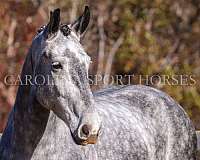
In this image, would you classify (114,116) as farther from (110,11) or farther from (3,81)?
(110,11)

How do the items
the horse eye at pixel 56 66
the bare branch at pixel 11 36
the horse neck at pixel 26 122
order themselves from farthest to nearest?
the bare branch at pixel 11 36 → the horse neck at pixel 26 122 → the horse eye at pixel 56 66

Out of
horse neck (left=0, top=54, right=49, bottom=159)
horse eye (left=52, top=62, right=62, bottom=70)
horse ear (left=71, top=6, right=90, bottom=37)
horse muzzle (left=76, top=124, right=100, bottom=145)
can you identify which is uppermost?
horse ear (left=71, top=6, right=90, bottom=37)

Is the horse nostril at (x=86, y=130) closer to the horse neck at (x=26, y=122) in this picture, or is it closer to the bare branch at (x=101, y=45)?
the horse neck at (x=26, y=122)

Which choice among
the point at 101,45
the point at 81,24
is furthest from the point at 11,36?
the point at 81,24

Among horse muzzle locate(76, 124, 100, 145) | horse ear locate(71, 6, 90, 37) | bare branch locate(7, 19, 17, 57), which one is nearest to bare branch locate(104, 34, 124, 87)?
bare branch locate(7, 19, 17, 57)

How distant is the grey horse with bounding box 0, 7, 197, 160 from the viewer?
5266 mm

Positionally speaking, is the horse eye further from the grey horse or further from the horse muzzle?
the horse muzzle

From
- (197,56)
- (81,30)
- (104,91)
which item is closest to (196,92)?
(197,56)

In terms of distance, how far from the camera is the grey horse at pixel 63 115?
527 cm

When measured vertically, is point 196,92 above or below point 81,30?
above

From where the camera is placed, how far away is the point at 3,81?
13.9m

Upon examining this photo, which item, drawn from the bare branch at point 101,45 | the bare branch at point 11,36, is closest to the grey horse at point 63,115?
the bare branch at point 11,36

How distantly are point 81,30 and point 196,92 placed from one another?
953 cm

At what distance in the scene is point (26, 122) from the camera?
562 centimetres
